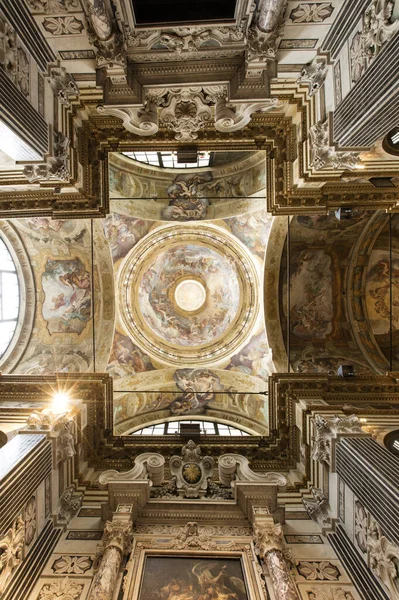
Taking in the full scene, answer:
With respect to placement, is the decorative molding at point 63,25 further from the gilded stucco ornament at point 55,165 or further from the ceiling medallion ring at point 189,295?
the ceiling medallion ring at point 189,295

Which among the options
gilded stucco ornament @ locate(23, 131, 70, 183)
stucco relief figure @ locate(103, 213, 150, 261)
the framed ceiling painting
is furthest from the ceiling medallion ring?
the framed ceiling painting

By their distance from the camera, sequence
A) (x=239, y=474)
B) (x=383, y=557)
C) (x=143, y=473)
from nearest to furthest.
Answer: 1. (x=383, y=557)
2. (x=143, y=473)
3. (x=239, y=474)

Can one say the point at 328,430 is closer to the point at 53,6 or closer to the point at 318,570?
the point at 318,570

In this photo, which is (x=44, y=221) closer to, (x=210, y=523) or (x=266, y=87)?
(x=266, y=87)

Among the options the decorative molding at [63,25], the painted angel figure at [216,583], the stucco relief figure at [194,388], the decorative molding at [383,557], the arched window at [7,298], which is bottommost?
the painted angel figure at [216,583]

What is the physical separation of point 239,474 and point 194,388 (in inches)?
298

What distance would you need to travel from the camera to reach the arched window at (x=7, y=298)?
55.1 ft

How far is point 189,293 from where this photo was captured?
2062 centimetres

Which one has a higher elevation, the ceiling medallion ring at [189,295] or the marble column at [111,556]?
the ceiling medallion ring at [189,295]

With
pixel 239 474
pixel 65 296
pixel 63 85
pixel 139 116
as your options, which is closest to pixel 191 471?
pixel 239 474

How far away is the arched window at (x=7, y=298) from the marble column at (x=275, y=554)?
12.5m

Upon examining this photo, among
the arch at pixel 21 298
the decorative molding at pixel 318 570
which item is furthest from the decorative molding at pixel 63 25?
the decorative molding at pixel 318 570

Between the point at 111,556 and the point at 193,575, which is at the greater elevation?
the point at 111,556

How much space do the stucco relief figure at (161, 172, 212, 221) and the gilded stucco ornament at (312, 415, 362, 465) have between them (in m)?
10.8
